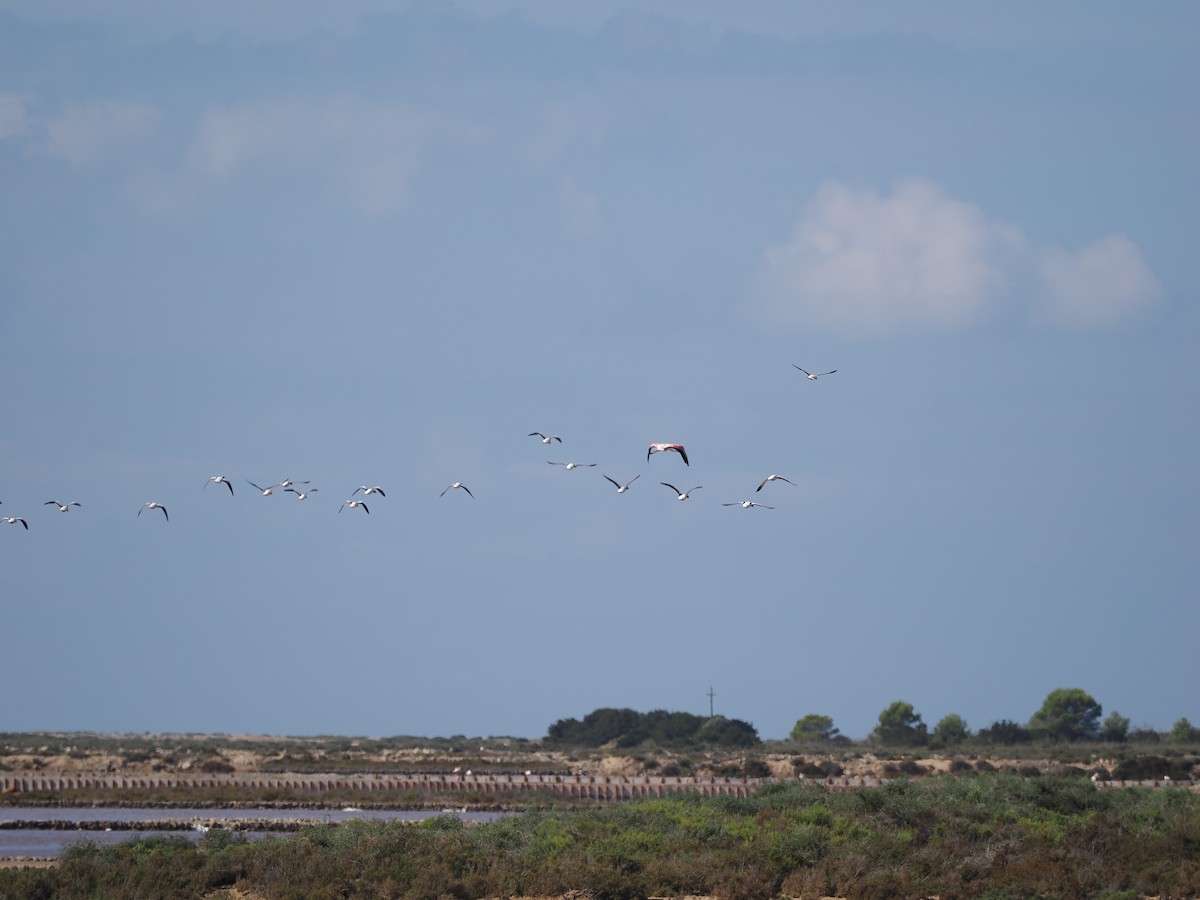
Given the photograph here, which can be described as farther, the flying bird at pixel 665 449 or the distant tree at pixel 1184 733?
the distant tree at pixel 1184 733

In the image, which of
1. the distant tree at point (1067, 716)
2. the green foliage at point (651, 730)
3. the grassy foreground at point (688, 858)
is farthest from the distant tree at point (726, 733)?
the grassy foreground at point (688, 858)

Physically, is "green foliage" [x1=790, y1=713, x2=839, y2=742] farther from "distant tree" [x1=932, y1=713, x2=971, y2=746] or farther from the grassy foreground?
the grassy foreground

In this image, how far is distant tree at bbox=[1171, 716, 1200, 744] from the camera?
107050 mm

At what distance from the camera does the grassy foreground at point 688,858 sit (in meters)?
27.1

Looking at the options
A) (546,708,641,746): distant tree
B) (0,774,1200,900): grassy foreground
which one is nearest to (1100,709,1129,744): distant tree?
(546,708,641,746): distant tree

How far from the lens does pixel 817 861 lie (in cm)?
2966

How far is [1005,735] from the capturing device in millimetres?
108250

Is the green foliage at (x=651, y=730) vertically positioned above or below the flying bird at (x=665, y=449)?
below

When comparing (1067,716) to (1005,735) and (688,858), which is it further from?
(688,858)

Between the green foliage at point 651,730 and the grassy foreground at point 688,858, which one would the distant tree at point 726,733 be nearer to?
the green foliage at point 651,730

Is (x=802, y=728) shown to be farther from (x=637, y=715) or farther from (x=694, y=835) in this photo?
(x=694, y=835)

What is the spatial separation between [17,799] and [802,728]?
3510 inches

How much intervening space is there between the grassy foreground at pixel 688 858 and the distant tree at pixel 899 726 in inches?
3283

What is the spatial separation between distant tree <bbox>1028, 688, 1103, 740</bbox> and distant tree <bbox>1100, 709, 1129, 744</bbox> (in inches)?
50.6
